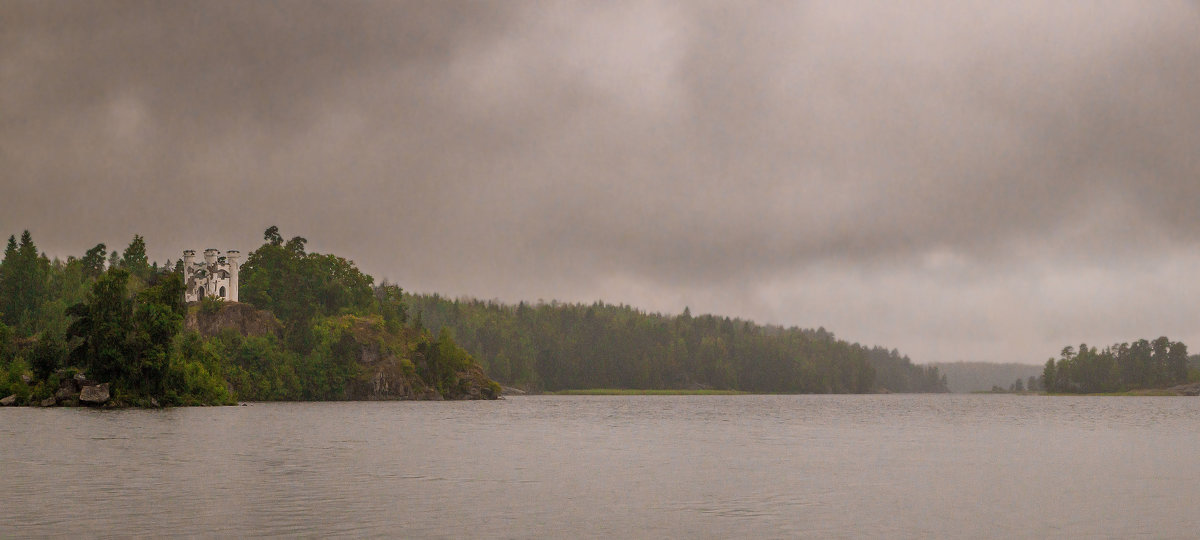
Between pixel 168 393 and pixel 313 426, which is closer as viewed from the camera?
pixel 313 426

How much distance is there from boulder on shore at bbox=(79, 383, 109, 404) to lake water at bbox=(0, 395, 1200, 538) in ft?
202

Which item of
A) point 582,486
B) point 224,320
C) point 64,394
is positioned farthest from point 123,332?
point 582,486

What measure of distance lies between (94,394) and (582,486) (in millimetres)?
110674

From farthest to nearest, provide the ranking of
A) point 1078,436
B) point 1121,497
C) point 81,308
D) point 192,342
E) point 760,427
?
1. point 192,342
2. point 81,308
3. point 760,427
4. point 1078,436
5. point 1121,497

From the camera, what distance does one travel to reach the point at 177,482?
38.0 metres

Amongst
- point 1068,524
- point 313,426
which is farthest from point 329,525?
point 313,426

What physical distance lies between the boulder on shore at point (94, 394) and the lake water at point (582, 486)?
61.5 m

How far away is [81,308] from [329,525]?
119570 millimetres

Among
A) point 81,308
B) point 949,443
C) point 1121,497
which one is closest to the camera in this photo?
point 1121,497

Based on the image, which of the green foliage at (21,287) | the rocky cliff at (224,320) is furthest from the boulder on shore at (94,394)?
the green foliage at (21,287)

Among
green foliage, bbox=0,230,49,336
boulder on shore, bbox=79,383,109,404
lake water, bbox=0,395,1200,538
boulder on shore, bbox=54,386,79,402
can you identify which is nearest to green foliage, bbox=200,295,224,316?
green foliage, bbox=0,230,49,336

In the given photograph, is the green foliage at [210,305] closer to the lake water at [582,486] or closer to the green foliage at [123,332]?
the green foliage at [123,332]

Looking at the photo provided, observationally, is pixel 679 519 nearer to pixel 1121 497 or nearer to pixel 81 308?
pixel 1121 497

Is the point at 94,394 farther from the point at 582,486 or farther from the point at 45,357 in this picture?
the point at 582,486
